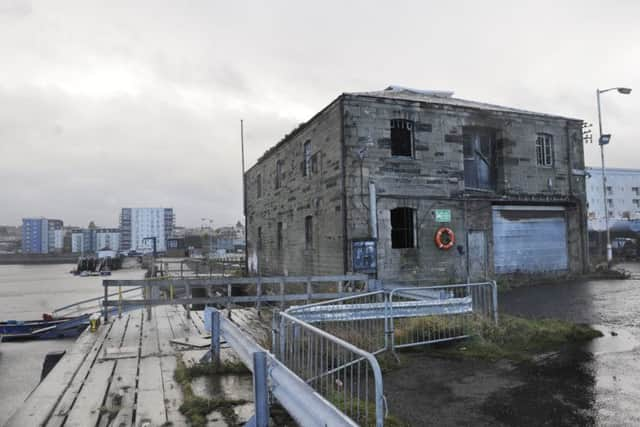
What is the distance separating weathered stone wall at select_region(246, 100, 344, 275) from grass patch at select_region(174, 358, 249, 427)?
9.50 metres

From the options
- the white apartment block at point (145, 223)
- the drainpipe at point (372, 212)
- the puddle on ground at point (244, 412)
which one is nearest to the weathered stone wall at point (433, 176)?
the drainpipe at point (372, 212)

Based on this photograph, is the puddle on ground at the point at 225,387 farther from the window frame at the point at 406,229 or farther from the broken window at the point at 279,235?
the broken window at the point at 279,235

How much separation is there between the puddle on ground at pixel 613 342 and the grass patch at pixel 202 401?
236 inches

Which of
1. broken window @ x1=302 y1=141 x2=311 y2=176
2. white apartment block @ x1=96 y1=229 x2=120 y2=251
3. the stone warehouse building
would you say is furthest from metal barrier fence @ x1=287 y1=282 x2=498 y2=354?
white apartment block @ x1=96 y1=229 x2=120 y2=251

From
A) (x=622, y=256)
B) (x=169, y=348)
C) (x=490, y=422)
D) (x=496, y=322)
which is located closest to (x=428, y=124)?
(x=496, y=322)

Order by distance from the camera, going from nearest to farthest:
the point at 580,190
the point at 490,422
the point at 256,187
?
the point at 490,422, the point at 580,190, the point at 256,187

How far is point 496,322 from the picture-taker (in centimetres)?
862

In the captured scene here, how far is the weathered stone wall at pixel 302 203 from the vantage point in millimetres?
16297

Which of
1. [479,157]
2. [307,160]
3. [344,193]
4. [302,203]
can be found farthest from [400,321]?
[479,157]

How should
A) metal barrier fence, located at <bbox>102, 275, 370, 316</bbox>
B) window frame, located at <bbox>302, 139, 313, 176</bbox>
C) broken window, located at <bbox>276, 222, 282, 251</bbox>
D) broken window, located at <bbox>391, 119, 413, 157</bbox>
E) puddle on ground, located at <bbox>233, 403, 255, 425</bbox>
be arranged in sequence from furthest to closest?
broken window, located at <bbox>276, 222, 282, 251</bbox> < window frame, located at <bbox>302, 139, 313, 176</bbox> < broken window, located at <bbox>391, 119, 413, 157</bbox> < metal barrier fence, located at <bbox>102, 275, 370, 316</bbox> < puddle on ground, located at <bbox>233, 403, 255, 425</bbox>

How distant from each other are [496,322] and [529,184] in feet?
40.4

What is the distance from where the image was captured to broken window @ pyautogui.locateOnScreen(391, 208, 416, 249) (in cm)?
1670

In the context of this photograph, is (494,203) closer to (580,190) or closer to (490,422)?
(580,190)

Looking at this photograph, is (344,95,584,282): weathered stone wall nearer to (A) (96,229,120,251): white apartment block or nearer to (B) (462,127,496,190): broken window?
(B) (462,127,496,190): broken window
